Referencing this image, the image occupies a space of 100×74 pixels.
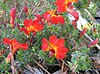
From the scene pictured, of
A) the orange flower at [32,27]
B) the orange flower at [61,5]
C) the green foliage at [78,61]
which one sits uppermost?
the orange flower at [61,5]

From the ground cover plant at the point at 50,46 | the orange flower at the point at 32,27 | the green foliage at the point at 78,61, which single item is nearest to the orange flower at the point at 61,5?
the ground cover plant at the point at 50,46

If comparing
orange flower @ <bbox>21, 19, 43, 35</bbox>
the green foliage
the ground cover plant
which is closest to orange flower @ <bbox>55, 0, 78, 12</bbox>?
the ground cover plant

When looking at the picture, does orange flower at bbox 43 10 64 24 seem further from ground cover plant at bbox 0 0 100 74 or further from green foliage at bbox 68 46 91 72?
green foliage at bbox 68 46 91 72

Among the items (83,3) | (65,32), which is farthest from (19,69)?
(83,3)

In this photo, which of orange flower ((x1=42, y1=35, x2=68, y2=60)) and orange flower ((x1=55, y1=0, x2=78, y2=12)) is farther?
orange flower ((x1=55, y1=0, x2=78, y2=12))

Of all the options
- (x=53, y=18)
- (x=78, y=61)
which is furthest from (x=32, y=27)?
(x=78, y=61)

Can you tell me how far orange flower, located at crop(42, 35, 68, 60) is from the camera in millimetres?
1301

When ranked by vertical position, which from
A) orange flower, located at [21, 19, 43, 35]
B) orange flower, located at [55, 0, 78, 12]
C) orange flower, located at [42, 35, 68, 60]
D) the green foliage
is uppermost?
orange flower, located at [55, 0, 78, 12]

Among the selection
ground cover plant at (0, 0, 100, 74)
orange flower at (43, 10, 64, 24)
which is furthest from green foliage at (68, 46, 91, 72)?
orange flower at (43, 10, 64, 24)

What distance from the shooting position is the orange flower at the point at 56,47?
1301mm

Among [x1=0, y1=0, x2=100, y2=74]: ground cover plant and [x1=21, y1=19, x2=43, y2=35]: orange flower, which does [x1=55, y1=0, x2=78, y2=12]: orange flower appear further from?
[x1=21, y1=19, x2=43, y2=35]: orange flower

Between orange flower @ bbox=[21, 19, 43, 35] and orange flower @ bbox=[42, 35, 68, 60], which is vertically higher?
orange flower @ bbox=[21, 19, 43, 35]

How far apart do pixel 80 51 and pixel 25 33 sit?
11.3 inches

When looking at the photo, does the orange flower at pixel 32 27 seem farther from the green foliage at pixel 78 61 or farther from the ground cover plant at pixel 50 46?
the green foliage at pixel 78 61
